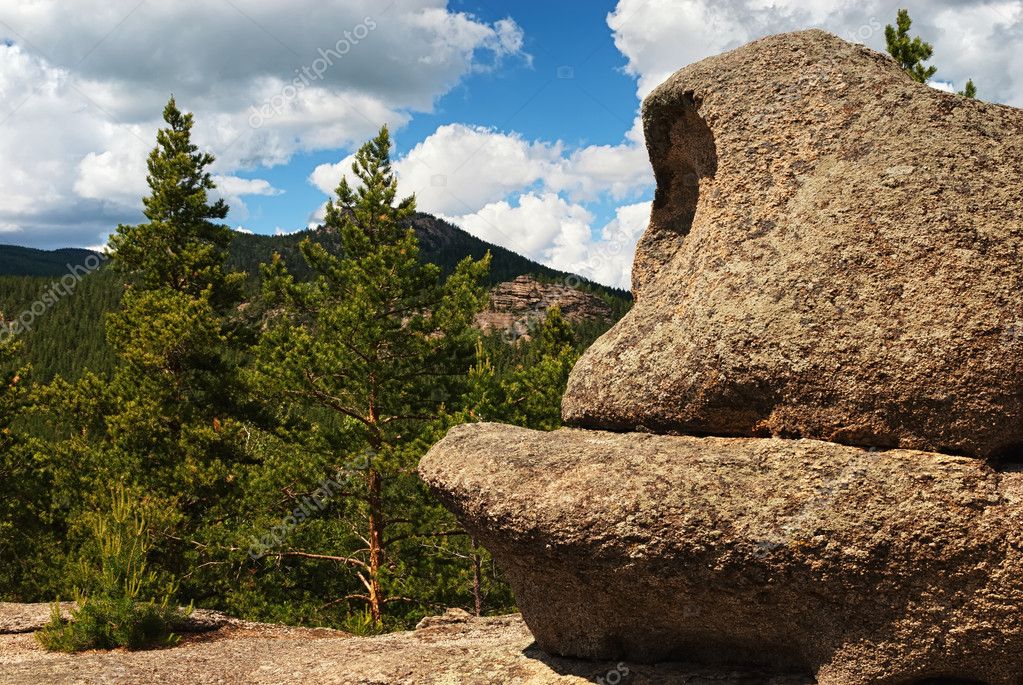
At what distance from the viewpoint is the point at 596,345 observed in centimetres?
694

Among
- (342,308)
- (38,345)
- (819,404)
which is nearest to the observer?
(819,404)

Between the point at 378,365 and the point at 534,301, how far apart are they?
14104 centimetres

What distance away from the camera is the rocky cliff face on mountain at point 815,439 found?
4.84 metres

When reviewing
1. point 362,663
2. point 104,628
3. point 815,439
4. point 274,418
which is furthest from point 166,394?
point 815,439

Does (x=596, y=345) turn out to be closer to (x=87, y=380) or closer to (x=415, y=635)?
(x=415, y=635)

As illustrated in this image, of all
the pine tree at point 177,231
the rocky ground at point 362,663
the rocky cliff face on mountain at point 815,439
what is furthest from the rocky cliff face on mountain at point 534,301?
the rocky cliff face on mountain at point 815,439

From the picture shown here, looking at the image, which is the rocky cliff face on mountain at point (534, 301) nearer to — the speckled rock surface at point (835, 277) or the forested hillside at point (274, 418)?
the forested hillside at point (274, 418)

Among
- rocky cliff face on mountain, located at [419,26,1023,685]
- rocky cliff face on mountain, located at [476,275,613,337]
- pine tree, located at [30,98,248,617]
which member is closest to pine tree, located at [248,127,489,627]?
pine tree, located at [30,98,248,617]

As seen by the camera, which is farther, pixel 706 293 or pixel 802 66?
pixel 802 66

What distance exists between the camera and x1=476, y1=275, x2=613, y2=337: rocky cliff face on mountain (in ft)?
504

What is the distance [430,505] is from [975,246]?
49.9 ft

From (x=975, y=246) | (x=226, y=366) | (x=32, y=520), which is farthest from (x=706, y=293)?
(x=32, y=520)

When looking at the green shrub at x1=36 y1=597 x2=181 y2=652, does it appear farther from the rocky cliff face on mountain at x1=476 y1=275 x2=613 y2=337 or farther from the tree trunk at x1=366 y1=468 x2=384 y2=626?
the rocky cliff face on mountain at x1=476 y1=275 x2=613 y2=337

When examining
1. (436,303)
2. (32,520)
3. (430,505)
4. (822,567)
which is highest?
(436,303)
